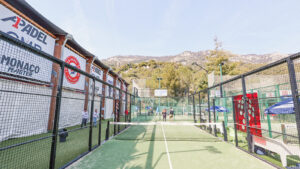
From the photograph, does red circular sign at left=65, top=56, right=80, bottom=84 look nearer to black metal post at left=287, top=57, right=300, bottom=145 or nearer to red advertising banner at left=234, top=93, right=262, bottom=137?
red advertising banner at left=234, top=93, right=262, bottom=137

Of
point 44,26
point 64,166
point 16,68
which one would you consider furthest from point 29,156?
point 44,26

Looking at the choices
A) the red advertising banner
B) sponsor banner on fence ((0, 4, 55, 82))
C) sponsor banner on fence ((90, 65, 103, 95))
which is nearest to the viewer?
the red advertising banner

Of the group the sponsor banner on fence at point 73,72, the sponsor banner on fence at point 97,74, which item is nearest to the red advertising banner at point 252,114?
the sponsor banner on fence at point 73,72

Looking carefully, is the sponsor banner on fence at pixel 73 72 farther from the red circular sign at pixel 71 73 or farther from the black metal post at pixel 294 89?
the black metal post at pixel 294 89

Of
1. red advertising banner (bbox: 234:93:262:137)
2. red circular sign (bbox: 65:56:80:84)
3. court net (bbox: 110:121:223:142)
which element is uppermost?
red circular sign (bbox: 65:56:80:84)

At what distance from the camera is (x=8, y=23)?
263 inches

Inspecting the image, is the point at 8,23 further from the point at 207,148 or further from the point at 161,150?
the point at 207,148

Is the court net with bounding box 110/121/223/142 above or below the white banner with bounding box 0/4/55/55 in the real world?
below

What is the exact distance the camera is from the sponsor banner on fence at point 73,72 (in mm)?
10595

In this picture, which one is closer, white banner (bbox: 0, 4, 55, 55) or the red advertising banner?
the red advertising banner

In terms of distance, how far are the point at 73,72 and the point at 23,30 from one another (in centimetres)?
458

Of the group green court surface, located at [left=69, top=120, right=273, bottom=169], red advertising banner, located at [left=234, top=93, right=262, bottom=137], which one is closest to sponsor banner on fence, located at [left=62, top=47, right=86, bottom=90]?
green court surface, located at [left=69, top=120, right=273, bottom=169]

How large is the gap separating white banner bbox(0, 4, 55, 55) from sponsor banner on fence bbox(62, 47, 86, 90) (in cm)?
139

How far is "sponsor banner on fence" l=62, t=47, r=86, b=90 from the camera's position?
10.6 m
